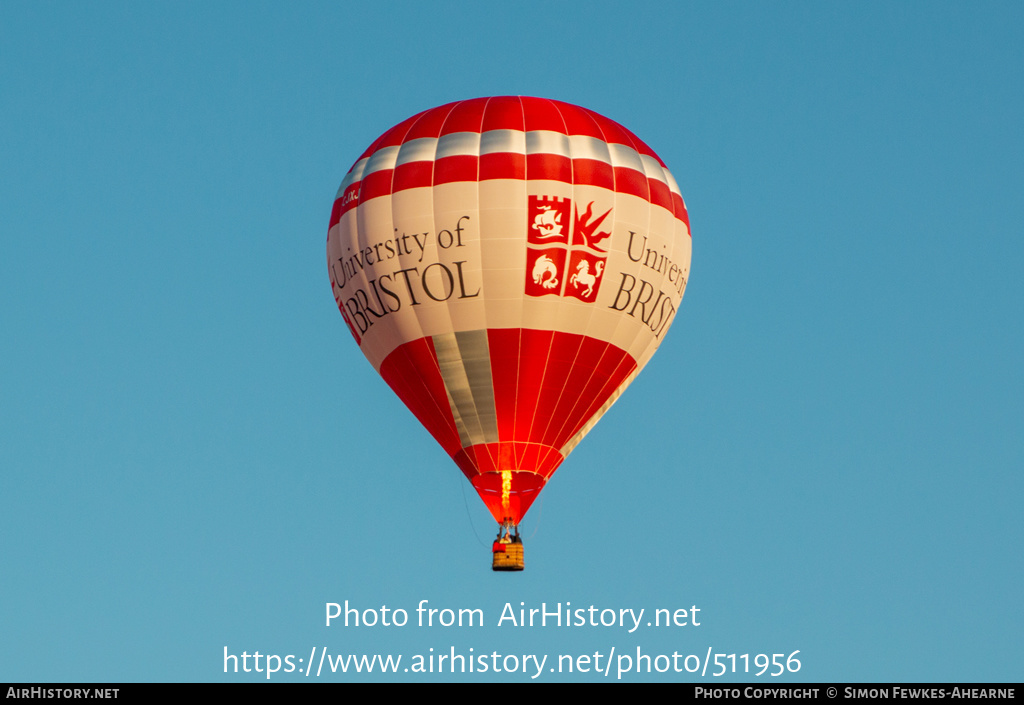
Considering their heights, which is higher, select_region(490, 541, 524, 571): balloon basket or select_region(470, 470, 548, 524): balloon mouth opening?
select_region(470, 470, 548, 524): balloon mouth opening

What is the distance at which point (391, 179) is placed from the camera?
122 feet

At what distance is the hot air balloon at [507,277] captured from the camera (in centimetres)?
3638

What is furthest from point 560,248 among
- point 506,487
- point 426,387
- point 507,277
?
point 506,487

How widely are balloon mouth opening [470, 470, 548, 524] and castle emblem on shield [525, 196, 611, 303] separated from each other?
9.89 feet

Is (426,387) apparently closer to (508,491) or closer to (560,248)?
(508,491)

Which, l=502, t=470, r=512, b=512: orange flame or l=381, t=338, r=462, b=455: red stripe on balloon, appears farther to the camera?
l=381, t=338, r=462, b=455: red stripe on balloon

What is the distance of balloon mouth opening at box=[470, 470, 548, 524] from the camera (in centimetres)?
3647

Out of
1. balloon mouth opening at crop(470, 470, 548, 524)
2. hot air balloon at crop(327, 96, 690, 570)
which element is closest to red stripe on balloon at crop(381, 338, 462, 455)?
hot air balloon at crop(327, 96, 690, 570)

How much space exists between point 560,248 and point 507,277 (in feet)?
3.23

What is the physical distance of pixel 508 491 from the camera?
36.6 meters

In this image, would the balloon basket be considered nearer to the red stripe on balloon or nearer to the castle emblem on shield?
the red stripe on balloon

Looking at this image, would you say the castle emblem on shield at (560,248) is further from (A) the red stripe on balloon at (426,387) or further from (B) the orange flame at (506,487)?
(B) the orange flame at (506,487)

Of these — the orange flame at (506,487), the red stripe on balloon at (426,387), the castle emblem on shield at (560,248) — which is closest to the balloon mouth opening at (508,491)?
the orange flame at (506,487)

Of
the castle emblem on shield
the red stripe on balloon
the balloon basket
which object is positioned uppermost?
the castle emblem on shield
